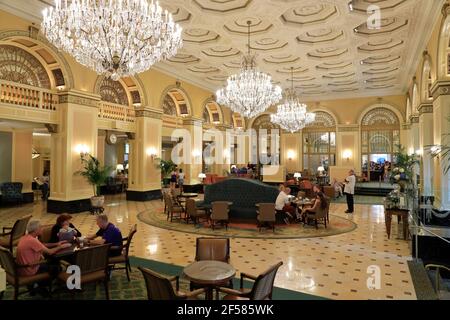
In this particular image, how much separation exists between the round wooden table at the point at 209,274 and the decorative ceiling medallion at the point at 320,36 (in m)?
8.56

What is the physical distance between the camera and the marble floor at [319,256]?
457cm

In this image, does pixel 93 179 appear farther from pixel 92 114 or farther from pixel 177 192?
pixel 177 192

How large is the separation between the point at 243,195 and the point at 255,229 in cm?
132

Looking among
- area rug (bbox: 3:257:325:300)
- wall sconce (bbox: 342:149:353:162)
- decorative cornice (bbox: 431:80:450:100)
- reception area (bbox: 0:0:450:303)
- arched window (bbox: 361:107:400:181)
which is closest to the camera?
area rug (bbox: 3:257:325:300)

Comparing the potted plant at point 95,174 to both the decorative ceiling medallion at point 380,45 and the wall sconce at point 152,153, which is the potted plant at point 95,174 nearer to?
the wall sconce at point 152,153

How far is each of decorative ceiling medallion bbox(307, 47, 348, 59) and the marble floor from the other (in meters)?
6.32

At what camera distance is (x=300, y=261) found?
19.0ft

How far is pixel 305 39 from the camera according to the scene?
1053cm

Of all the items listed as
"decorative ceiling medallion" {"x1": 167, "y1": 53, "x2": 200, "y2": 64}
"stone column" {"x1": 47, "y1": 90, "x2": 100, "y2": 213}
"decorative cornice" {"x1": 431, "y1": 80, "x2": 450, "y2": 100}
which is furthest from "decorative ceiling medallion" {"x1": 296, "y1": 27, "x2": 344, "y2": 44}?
"stone column" {"x1": 47, "y1": 90, "x2": 100, "y2": 213}

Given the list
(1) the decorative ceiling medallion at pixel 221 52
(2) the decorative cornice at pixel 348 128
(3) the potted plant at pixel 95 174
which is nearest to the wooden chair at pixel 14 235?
(3) the potted plant at pixel 95 174

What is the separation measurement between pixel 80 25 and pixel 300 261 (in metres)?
5.72

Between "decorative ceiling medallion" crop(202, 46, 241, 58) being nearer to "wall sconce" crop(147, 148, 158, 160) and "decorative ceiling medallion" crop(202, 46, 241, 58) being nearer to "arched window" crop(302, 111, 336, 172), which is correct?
"wall sconce" crop(147, 148, 158, 160)

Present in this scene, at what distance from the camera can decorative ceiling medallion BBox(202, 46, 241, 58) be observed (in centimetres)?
1151
